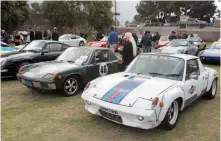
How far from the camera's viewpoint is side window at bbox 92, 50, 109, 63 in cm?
705

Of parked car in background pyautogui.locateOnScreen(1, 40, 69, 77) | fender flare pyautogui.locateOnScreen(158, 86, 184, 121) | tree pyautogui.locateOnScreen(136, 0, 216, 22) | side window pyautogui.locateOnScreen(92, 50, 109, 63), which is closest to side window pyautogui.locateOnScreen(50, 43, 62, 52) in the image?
parked car in background pyautogui.locateOnScreen(1, 40, 69, 77)

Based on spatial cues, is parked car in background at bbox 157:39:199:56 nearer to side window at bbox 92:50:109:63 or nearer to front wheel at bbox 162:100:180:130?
side window at bbox 92:50:109:63

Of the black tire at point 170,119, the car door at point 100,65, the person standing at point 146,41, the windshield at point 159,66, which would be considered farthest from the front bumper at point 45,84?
the person standing at point 146,41

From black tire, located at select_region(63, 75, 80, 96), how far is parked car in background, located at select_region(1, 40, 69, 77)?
2622 mm

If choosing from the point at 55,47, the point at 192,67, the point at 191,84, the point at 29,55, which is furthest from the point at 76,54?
the point at 191,84

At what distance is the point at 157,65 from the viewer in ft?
16.9

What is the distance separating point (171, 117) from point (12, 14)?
2755 centimetres

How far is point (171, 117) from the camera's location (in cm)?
444

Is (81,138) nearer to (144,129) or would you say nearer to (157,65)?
(144,129)

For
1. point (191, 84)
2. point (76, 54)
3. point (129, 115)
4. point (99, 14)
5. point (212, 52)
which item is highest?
point (99, 14)

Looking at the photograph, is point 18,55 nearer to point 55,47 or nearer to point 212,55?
point 55,47

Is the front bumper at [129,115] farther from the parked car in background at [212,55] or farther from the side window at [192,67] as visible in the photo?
the parked car in background at [212,55]

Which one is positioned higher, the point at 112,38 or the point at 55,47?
the point at 112,38

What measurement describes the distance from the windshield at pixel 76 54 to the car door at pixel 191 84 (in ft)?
9.23
